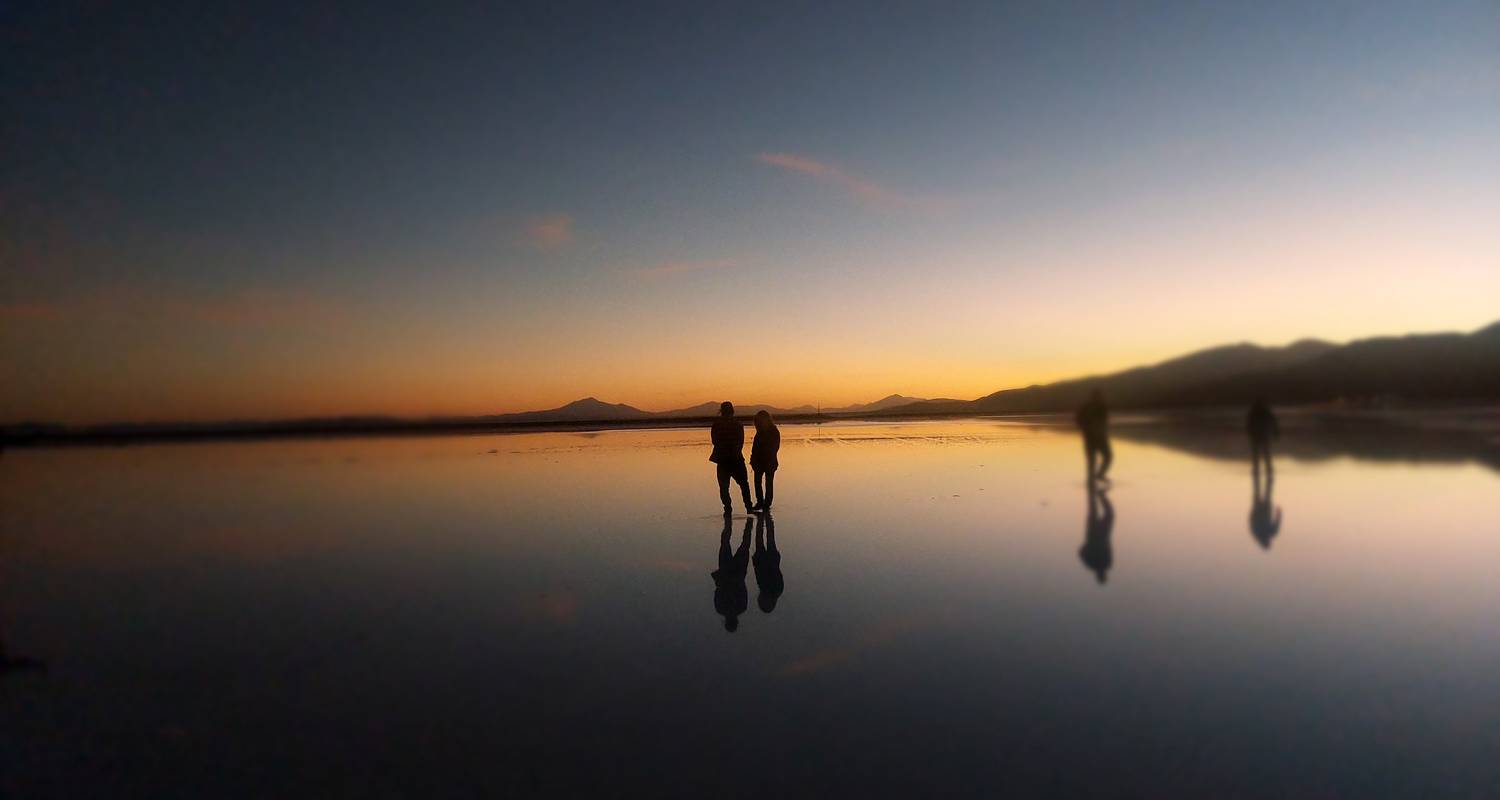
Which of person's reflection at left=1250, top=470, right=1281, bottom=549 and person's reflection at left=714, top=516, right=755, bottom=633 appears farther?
person's reflection at left=1250, top=470, right=1281, bottom=549

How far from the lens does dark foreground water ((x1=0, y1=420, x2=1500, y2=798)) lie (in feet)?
13.8

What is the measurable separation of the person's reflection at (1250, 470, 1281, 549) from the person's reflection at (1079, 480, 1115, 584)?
1887 mm

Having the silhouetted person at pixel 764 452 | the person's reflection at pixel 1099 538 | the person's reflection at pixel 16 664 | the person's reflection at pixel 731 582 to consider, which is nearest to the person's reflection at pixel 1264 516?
the person's reflection at pixel 1099 538

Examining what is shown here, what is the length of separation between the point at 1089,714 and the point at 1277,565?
5.68 m

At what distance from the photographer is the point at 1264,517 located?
11.9 m

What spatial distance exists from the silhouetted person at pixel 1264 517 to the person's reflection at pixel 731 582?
22.4ft

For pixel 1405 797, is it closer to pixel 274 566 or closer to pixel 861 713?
pixel 861 713

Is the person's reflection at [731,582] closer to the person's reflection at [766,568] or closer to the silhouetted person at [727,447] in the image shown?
the person's reflection at [766,568]

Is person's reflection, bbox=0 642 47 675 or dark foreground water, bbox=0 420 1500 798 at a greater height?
dark foreground water, bbox=0 420 1500 798

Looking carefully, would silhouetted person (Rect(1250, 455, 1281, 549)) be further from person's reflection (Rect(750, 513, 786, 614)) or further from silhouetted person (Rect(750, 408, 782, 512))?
silhouetted person (Rect(750, 408, 782, 512))

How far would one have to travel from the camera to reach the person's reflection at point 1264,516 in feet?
34.4

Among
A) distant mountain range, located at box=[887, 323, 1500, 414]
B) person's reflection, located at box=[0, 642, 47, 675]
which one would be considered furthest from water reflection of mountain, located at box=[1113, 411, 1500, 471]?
person's reflection, located at box=[0, 642, 47, 675]

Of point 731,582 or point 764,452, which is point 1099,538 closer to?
point 731,582

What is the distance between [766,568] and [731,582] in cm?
75
